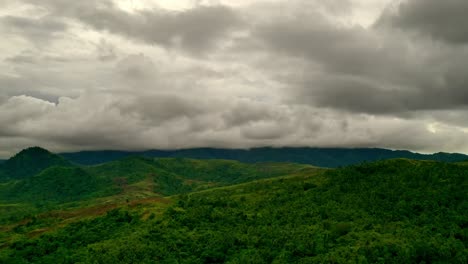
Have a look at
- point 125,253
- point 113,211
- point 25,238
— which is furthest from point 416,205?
point 25,238

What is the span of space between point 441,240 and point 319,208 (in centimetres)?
5414

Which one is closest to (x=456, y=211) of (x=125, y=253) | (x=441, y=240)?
(x=441, y=240)

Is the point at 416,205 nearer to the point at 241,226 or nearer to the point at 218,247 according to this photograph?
the point at 241,226

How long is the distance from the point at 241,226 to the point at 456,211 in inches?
3072

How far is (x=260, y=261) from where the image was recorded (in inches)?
4579

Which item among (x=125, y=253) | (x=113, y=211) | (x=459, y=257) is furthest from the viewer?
(x=113, y=211)

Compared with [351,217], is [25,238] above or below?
below

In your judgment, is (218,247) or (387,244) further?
(218,247)

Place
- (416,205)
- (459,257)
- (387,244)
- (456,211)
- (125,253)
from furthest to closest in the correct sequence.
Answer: (416,205) < (456,211) < (125,253) < (387,244) < (459,257)

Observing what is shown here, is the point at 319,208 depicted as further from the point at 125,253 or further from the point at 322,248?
the point at 125,253

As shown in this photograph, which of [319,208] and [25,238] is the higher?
[319,208]

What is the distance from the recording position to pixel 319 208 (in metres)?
167

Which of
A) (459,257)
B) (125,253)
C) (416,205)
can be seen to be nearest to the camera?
(459,257)

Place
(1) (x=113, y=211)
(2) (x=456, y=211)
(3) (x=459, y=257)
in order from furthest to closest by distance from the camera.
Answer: (1) (x=113, y=211) → (2) (x=456, y=211) → (3) (x=459, y=257)
